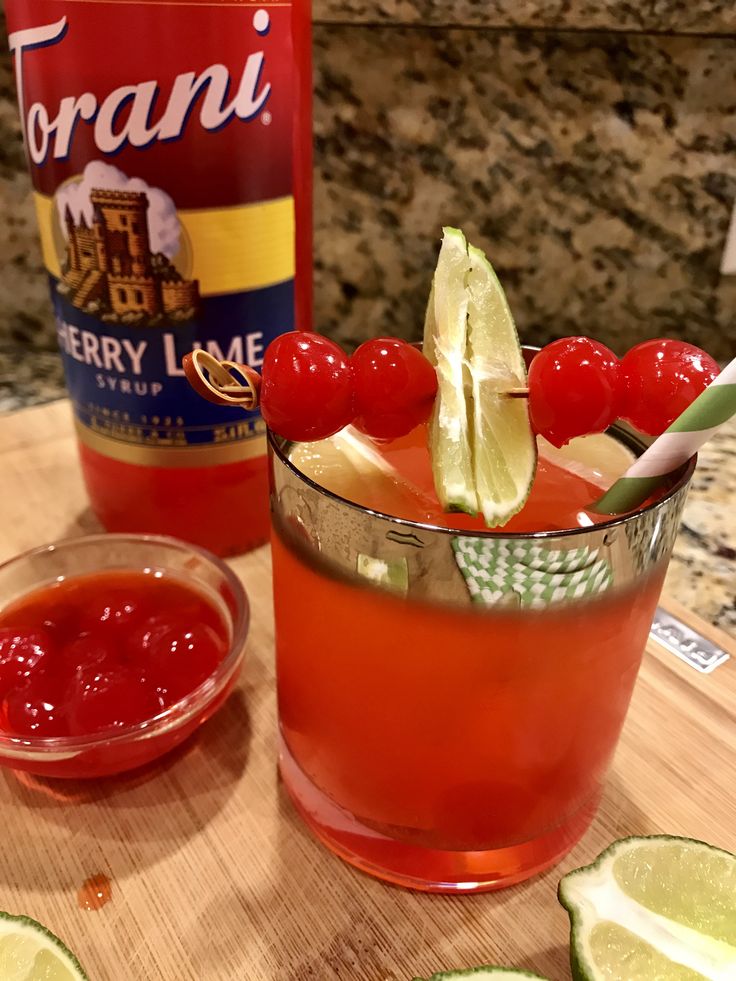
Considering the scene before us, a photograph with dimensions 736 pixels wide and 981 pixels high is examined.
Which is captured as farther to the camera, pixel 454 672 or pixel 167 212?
pixel 167 212

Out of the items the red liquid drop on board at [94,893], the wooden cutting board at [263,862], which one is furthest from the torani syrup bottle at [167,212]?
the red liquid drop on board at [94,893]

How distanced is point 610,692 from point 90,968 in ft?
0.96

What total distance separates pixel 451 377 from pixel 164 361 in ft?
1.09

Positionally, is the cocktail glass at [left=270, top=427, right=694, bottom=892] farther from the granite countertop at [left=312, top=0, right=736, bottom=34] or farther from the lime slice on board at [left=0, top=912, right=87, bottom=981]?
the granite countertop at [left=312, top=0, right=736, bottom=34]

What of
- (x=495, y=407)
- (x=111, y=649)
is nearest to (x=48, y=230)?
(x=111, y=649)

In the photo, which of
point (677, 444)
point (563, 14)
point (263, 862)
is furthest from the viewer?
point (563, 14)

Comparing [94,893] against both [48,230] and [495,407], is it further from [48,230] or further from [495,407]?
[48,230]

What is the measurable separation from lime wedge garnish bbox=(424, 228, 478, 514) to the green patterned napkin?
2cm

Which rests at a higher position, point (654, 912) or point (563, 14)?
point (563, 14)

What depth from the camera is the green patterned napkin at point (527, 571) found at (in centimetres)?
37

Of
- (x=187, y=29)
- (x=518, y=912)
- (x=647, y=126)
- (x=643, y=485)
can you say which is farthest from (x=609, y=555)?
(x=647, y=126)

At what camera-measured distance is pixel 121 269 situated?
63cm

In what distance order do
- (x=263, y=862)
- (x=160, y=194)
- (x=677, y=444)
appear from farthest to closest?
(x=160, y=194), (x=263, y=862), (x=677, y=444)

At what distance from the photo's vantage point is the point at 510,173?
0.93 meters
